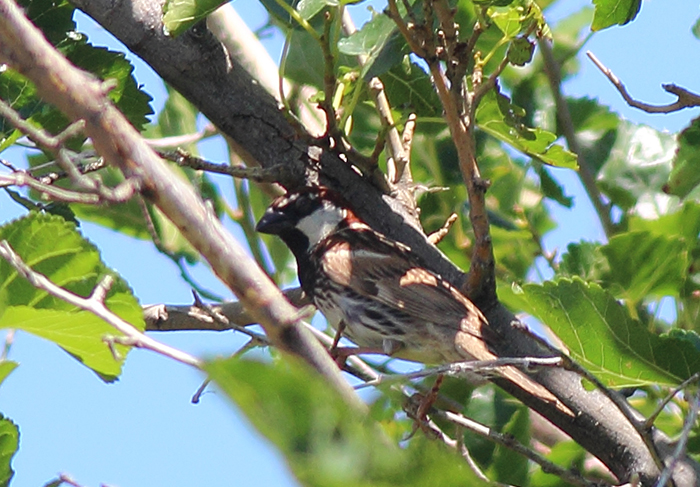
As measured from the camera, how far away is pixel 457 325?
310 centimetres

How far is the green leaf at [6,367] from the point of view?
169cm

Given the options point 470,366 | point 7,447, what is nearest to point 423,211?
point 470,366

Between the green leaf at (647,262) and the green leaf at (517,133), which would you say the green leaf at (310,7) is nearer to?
the green leaf at (517,133)

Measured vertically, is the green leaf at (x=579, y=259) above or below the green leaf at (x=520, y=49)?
below

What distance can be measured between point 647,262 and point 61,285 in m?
1.67

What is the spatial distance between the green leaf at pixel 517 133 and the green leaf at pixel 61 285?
1.12 m

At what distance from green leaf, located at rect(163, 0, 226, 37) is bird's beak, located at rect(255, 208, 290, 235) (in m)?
1.14

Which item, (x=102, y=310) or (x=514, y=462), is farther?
(x=514, y=462)

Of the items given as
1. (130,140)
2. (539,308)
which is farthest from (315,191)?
(130,140)

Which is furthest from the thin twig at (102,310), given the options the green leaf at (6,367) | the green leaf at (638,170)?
the green leaf at (638,170)

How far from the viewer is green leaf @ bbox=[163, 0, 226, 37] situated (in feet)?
7.57

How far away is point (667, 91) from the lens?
7.34ft

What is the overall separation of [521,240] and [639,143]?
1.90 ft

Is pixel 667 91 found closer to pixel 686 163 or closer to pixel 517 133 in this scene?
pixel 517 133
